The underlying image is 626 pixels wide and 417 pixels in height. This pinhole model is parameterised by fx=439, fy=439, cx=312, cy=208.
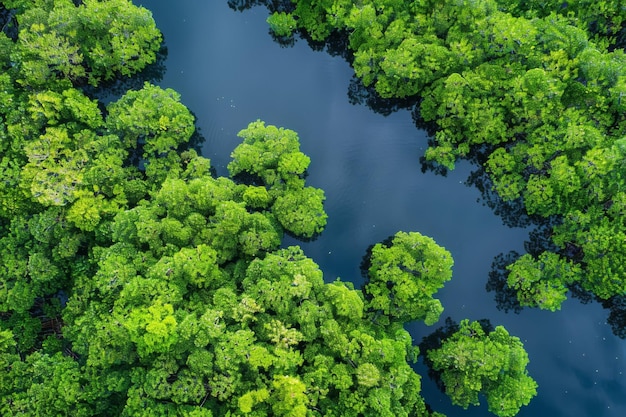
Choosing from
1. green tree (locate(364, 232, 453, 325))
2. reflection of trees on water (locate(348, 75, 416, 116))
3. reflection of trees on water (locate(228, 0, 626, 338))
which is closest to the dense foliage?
reflection of trees on water (locate(228, 0, 626, 338))

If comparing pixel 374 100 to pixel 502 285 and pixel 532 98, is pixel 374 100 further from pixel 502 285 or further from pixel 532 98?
pixel 502 285

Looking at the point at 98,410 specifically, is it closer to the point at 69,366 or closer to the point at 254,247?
the point at 69,366

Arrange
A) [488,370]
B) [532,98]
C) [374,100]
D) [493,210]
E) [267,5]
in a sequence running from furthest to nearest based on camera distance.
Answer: [267,5] < [374,100] < [493,210] < [532,98] < [488,370]

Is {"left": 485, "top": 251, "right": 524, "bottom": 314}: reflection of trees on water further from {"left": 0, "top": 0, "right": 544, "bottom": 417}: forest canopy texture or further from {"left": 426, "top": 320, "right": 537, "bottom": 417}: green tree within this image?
{"left": 426, "top": 320, "right": 537, "bottom": 417}: green tree

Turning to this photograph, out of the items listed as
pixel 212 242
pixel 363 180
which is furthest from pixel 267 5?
pixel 212 242

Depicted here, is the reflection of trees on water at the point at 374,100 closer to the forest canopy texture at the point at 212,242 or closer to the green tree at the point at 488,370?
the forest canopy texture at the point at 212,242

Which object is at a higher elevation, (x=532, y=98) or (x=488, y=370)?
(x=532, y=98)

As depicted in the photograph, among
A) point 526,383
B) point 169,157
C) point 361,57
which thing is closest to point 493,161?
point 361,57
